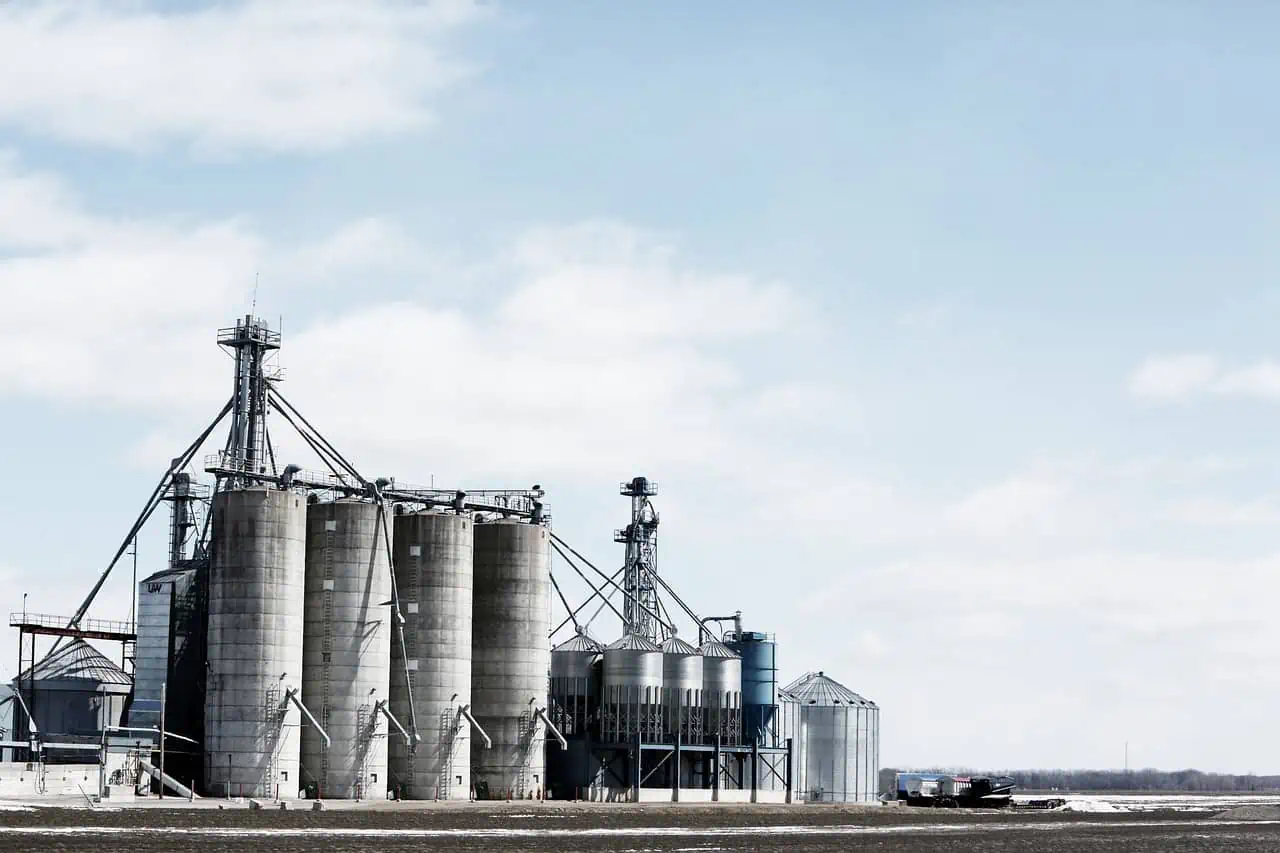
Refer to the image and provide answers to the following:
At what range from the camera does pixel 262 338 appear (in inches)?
4729

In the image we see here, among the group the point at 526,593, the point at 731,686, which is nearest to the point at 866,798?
the point at 731,686

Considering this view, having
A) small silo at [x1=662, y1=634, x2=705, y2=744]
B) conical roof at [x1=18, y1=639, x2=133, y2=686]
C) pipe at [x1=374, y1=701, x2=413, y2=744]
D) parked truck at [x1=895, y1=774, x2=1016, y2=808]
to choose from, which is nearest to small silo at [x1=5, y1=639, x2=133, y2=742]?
conical roof at [x1=18, y1=639, x2=133, y2=686]

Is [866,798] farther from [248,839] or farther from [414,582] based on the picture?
[248,839]

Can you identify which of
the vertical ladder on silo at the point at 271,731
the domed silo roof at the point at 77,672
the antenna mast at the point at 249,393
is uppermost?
the antenna mast at the point at 249,393

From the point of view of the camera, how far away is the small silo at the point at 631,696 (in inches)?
4867

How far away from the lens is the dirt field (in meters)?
66.8

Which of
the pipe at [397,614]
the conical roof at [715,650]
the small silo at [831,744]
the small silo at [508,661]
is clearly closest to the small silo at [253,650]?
the pipe at [397,614]

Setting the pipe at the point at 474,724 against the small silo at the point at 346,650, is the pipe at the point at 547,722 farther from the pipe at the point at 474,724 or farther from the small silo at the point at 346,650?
the small silo at the point at 346,650

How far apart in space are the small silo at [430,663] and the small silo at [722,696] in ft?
67.2

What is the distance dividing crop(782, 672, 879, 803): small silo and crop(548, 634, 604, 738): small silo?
18.2m

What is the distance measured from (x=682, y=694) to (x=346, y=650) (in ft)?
87.5

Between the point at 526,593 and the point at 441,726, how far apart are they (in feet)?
35.2

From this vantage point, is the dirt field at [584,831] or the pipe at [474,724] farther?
the pipe at [474,724]

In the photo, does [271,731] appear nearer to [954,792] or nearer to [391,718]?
[391,718]
